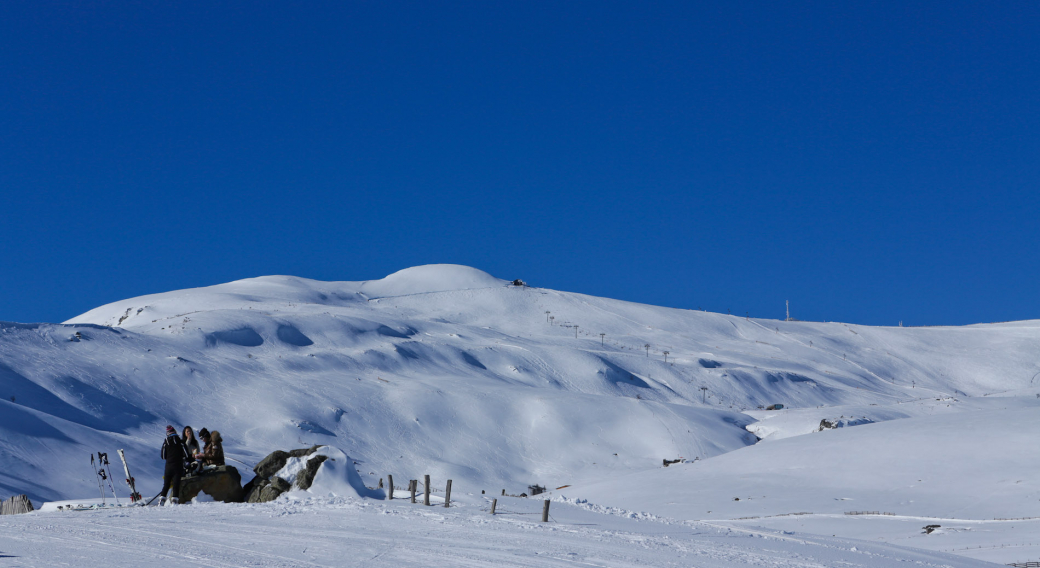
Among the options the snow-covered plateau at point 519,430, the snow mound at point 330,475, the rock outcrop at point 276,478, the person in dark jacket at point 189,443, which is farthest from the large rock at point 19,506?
the snow mound at point 330,475

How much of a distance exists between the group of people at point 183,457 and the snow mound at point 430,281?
6446cm

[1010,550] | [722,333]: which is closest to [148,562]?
[1010,550]

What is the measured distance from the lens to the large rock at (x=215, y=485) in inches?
710

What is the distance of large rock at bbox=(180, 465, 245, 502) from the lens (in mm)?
18031

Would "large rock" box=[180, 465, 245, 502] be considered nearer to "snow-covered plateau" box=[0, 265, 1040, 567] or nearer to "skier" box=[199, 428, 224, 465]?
"skier" box=[199, 428, 224, 465]

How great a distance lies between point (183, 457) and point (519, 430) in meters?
28.3

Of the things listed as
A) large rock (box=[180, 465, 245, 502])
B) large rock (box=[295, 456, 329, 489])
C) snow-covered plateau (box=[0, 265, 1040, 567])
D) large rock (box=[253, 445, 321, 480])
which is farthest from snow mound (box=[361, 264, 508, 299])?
large rock (box=[180, 465, 245, 502])

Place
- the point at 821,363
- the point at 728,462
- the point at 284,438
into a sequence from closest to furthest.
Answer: the point at 728,462 → the point at 284,438 → the point at 821,363

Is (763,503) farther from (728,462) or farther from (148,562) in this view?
(148,562)

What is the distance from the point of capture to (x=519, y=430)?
44250 mm

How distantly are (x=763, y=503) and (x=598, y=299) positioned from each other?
60.2m

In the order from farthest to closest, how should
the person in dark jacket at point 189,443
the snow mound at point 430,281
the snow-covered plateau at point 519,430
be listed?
the snow mound at point 430,281 < the person in dark jacket at point 189,443 < the snow-covered plateau at point 519,430

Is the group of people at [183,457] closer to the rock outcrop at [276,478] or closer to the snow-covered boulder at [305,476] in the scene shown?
the rock outcrop at [276,478]

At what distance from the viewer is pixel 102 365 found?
40250 mm
